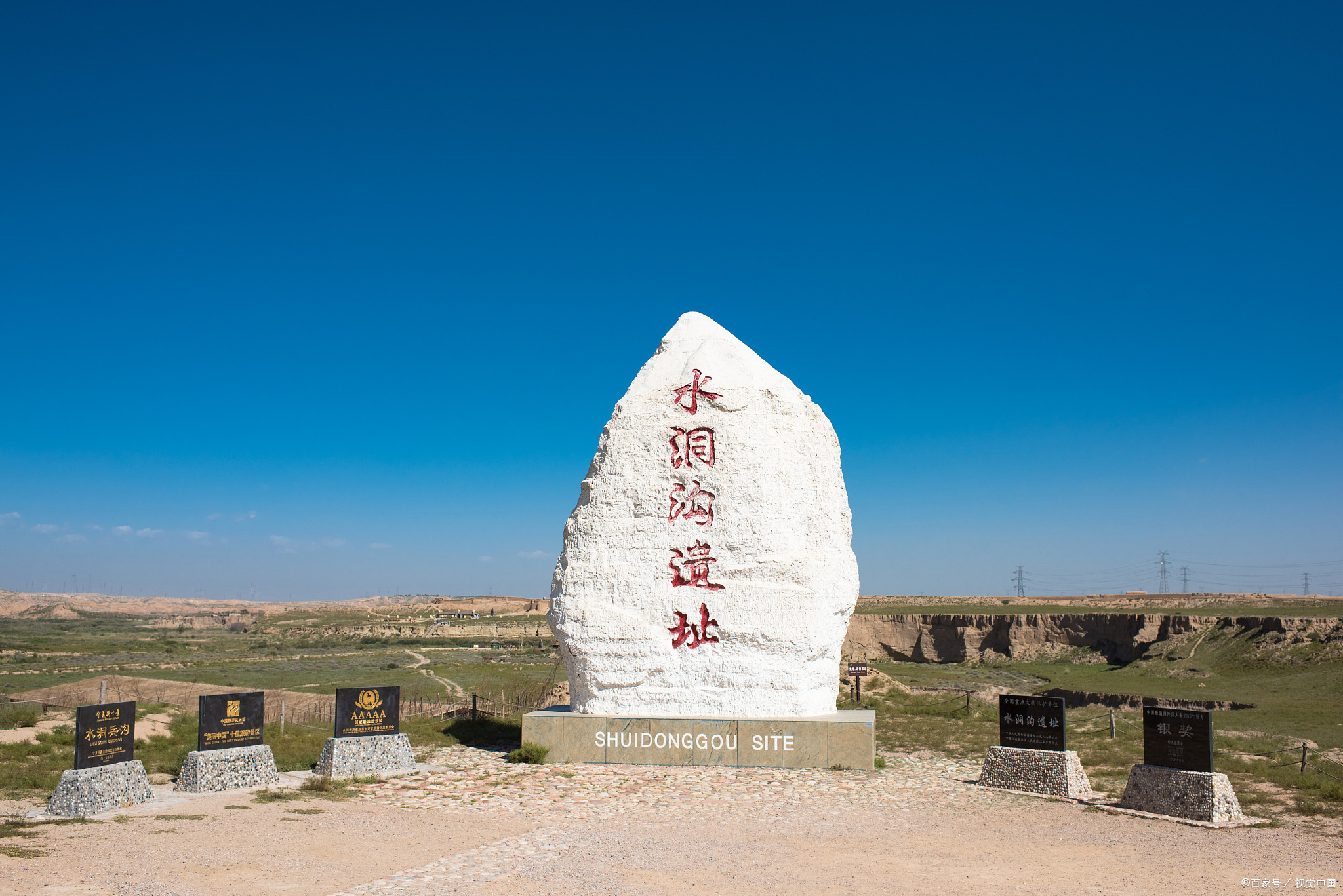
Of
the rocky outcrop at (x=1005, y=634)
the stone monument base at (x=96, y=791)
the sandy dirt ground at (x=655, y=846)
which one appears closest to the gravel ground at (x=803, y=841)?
the sandy dirt ground at (x=655, y=846)

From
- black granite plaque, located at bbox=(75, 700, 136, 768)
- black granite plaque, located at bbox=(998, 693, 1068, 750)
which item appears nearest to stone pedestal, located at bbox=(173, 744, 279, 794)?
black granite plaque, located at bbox=(75, 700, 136, 768)

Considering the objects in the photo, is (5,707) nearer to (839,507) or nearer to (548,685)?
(548,685)

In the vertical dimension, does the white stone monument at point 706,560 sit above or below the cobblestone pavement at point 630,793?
above

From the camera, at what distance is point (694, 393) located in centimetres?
1748

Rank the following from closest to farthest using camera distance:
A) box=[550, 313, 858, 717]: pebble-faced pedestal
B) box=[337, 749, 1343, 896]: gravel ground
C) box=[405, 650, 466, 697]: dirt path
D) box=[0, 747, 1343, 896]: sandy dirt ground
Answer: box=[0, 747, 1343, 896]: sandy dirt ground, box=[337, 749, 1343, 896]: gravel ground, box=[550, 313, 858, 717]: pebble-faced pedestal, box=[405, 650, 466, 697]: dirt path

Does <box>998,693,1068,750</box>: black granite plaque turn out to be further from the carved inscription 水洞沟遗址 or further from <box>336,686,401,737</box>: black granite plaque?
<box>336,686,401,737</box>: black granite plaque

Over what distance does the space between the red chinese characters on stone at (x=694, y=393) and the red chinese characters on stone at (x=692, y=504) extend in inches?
57.8

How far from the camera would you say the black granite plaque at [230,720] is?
13.6 meters

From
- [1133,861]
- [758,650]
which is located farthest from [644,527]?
[1133,861]

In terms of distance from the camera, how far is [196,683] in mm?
36969

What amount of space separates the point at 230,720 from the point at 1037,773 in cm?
1231

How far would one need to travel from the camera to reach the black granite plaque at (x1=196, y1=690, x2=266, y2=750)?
44.7 ft

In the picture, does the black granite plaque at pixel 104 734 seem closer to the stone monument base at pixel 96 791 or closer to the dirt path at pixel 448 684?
the stone monument base at pixel 96 791

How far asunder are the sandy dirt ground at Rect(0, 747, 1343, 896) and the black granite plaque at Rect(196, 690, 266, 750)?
3.11 feet
